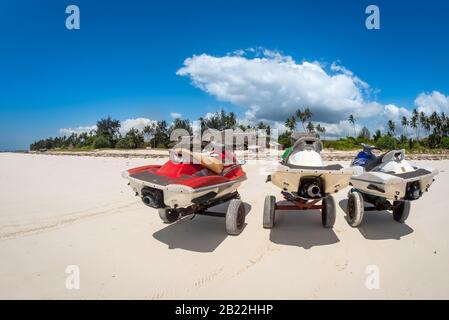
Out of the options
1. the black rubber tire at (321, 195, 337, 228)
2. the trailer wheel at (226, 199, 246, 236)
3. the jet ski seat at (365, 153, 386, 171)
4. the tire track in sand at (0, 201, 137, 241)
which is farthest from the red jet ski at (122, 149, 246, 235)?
the jet ski seat at (365, 153, 386, 171)

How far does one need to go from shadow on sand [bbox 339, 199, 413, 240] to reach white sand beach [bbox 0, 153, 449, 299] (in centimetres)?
2

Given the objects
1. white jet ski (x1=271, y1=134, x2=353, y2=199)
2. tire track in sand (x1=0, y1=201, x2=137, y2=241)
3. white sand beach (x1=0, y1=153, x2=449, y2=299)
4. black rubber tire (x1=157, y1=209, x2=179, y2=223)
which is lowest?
white sand beach (x1=0, y1=153, x2=449, y2=299)

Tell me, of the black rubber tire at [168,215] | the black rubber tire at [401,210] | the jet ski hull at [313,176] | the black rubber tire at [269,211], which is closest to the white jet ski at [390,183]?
the black rubber tire at [401,210]

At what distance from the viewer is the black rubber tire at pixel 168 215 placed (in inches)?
218

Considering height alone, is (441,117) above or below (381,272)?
above

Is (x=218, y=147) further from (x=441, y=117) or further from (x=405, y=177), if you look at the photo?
(x=441, y=117)

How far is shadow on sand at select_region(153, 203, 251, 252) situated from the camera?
4574mm

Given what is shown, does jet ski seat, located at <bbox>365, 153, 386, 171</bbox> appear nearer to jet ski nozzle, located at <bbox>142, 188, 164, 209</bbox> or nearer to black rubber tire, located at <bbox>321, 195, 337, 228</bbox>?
black rubber tire, located at <bbox>321, 195, 337, 228</bbox>

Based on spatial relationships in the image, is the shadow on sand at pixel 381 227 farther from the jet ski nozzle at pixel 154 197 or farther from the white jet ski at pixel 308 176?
the jet ski nozzle at pixel 154 197

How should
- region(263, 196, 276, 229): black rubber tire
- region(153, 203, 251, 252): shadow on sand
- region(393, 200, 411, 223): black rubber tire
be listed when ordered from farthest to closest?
region(393, 200, 411, 223): black rubber tire
region(263, 196, 276, 229): black rubber tire
region(153, 203, 251, 252): shadow on sand
